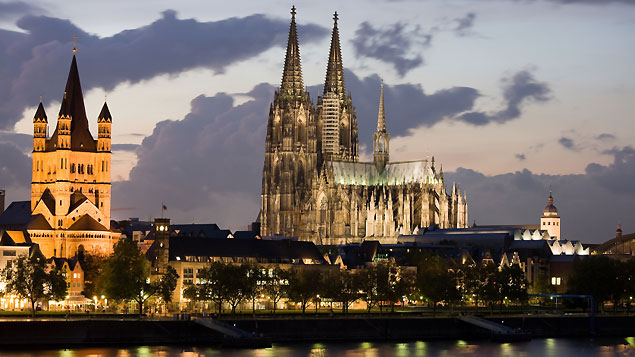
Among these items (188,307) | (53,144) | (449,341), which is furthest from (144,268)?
(53,144)

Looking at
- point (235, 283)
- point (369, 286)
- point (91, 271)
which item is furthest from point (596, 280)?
point (91, 271)

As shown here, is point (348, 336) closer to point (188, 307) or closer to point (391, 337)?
point (391, 337)

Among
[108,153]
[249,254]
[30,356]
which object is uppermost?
[108,153]

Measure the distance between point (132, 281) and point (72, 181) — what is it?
44.9m

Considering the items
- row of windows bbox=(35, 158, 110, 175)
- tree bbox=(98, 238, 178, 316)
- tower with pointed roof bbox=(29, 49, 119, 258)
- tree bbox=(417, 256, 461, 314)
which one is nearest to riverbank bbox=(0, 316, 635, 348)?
tree bbox=(417, 256, 461, 314)

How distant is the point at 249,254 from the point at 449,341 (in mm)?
42187

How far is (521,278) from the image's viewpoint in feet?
568

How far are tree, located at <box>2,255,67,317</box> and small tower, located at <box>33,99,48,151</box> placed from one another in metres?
35.1

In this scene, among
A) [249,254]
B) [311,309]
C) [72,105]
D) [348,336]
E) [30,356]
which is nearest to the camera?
[30,356]

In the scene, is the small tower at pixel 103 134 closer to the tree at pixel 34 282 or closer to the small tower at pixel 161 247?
the small tower at pixel 161 247

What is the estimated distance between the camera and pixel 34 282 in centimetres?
14312

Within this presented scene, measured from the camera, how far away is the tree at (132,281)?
141m

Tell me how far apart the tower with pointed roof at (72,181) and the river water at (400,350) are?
199 ft

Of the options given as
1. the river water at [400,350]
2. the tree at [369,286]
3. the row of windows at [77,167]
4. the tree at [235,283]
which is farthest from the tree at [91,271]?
the river water at [400,350]
